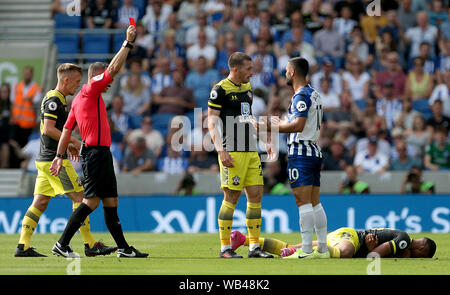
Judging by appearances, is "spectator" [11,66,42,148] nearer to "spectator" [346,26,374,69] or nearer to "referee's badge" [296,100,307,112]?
"spectator" [346,26,374,69]

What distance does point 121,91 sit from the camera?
21891 millimetres

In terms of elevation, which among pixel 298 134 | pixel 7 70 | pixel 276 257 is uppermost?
pixel 7 70

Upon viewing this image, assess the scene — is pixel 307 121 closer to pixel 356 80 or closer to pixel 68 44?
pixel 356 80

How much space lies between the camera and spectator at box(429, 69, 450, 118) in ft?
66.7

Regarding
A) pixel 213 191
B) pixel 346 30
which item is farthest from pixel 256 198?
pixel 346 30

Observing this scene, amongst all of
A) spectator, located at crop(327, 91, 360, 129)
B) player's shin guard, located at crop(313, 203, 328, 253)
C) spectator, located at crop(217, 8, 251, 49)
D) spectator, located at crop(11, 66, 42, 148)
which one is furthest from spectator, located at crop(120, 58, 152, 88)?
player's shin guard, located at crop(313, 203, 328, 253)

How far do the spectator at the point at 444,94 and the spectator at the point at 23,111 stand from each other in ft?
32.3

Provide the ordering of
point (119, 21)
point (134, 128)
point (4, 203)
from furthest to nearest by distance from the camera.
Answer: point (119, 21)
point (134, 128)
point (4, 203)

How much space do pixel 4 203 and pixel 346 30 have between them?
381 inches

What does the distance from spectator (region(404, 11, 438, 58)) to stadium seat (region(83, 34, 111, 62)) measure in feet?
26.0

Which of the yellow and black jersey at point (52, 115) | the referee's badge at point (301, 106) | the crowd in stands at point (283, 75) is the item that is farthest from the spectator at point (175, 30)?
the referee's badge at point (301, 106)

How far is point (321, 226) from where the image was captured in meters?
10.0

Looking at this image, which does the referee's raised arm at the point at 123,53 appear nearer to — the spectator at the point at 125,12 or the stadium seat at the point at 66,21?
the spectator at the point at 125,12

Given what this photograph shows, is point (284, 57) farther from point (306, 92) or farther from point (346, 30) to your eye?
point (306, 92)
